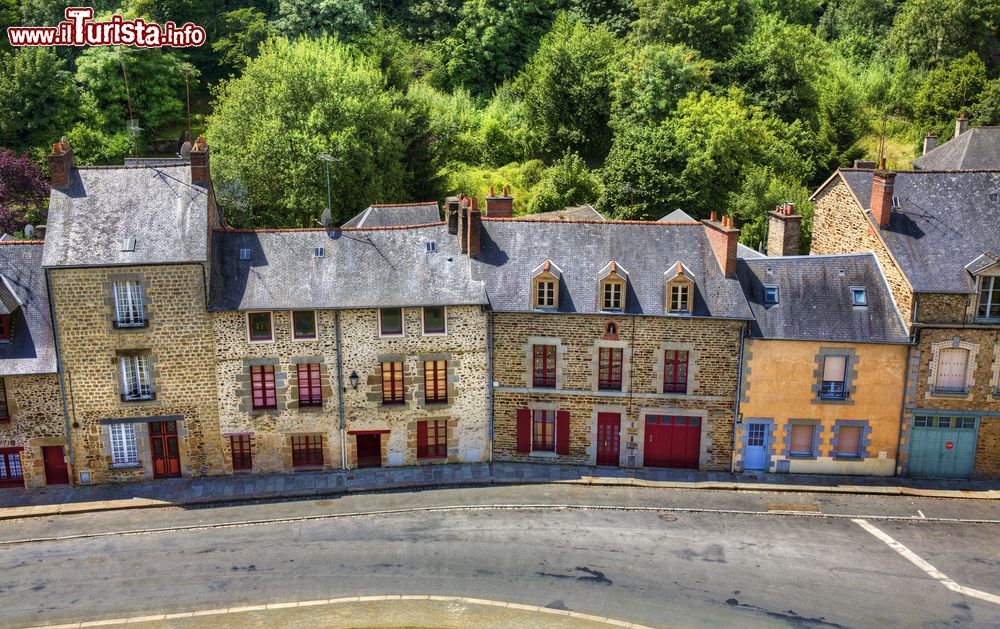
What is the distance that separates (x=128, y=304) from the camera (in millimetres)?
29062

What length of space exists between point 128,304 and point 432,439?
10.6 m

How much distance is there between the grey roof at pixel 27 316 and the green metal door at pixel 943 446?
27755mm

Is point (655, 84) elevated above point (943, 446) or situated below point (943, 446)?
above

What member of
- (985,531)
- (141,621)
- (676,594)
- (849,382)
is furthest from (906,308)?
(141,621)

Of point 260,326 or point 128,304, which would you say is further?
point 260,326

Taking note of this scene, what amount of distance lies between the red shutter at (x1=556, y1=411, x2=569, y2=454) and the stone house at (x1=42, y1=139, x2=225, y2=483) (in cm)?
1112

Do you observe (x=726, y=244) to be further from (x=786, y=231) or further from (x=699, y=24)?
(x=699, y=24)

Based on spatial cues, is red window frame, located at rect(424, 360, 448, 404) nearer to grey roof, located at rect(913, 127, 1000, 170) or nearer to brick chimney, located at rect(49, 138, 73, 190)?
brick chimney, located at rect(49, 138, 73, 190)

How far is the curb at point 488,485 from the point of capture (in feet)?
94.2

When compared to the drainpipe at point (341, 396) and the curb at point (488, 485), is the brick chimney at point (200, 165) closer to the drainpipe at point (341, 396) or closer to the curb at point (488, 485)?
the drainpipe at point (341, 396)

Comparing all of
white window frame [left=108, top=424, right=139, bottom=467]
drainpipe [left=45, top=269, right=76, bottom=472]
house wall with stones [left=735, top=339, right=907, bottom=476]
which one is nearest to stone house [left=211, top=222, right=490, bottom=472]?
white window frame [left=108, top=424, right=139, bottom=467]

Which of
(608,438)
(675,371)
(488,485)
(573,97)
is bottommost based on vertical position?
(488,485)

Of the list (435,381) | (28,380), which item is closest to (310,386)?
(435,381)

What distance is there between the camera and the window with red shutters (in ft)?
99.1
